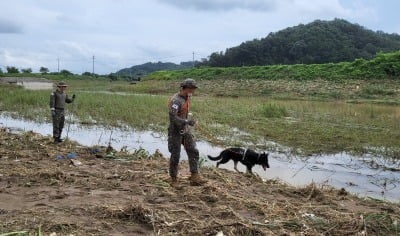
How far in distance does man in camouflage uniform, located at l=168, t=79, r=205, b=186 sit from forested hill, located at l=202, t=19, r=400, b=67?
5649 centimetres

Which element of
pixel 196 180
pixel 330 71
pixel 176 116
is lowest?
pixel 196 180

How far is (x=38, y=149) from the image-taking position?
1120 cm

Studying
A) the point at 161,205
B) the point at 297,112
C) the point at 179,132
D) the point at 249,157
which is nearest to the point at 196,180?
the point at 179,132

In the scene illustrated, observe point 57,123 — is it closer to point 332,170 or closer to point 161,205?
point 161,205

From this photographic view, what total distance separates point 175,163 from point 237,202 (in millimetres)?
1434

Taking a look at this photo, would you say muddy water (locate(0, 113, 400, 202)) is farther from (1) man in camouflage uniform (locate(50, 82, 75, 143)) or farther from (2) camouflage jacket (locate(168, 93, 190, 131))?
(2) camouflage jacket (locate(168, 93, 190, 131))

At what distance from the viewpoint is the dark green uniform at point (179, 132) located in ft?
24.3

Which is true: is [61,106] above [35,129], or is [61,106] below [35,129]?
above

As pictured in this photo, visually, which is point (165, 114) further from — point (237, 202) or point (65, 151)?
point (237, 202)

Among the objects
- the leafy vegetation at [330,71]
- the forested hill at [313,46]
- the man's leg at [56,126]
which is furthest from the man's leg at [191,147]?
the forested hill at [313,46]

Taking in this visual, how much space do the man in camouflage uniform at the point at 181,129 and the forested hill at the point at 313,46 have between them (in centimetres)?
5649

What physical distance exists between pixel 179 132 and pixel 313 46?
59.8 m

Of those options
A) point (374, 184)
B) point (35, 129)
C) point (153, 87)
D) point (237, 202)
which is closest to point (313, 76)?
point (153, 87)

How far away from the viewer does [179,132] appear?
7.61m
